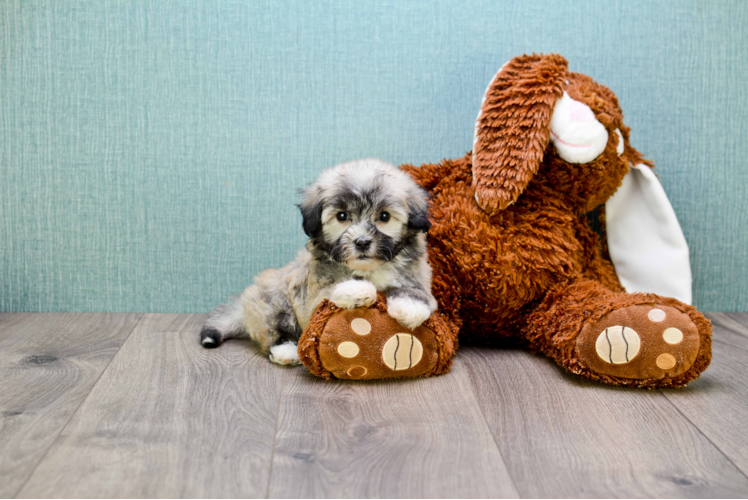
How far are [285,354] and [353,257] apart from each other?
1.48 ft

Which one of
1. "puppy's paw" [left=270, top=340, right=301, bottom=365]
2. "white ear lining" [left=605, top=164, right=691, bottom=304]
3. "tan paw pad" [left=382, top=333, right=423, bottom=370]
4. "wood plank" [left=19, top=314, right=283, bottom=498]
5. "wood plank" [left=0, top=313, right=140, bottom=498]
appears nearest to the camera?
"wood plank" [left=19, top=314, right=283, bottom=498]

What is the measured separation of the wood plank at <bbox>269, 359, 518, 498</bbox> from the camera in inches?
50.3

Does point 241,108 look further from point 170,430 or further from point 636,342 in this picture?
point 636,342

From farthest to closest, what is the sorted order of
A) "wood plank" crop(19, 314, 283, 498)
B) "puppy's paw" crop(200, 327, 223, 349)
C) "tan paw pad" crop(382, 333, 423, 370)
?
"puppy's paw" crop(200, 327, 223, 349) → "tan paw pad" crop(382, 333, 423, 370) → "wood plank" crop(19, 314, 283, 498)

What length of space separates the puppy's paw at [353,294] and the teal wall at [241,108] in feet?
2.54

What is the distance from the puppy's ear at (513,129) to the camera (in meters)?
2.00

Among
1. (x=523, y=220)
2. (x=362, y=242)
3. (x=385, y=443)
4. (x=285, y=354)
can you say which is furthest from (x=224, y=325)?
(x=523, y=220)

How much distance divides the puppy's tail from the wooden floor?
7 cm

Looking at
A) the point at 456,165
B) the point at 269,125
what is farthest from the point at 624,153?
the point at 269,125

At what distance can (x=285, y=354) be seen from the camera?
1.97 metres

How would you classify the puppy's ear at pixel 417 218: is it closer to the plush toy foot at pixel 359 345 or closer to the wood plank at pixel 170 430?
the plush toy foot at pixel 359 345

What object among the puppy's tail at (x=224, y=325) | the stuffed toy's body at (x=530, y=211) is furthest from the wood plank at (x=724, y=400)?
the puppy's tail at (x=224, y=325)

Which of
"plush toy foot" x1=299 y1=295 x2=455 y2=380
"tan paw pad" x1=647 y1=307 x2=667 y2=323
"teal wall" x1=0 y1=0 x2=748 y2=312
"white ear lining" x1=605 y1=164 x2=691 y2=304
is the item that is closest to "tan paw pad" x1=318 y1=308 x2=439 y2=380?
"plush toy foot" x1=299 y1=295 x2=455 y2=380

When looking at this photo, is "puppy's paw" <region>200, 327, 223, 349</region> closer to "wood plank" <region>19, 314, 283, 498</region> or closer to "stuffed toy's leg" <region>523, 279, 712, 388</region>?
"wood plank" <region>19, 314, 283, 498</region>
